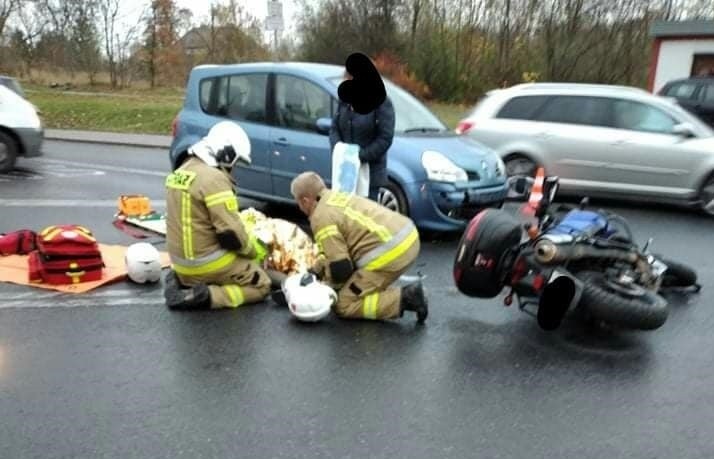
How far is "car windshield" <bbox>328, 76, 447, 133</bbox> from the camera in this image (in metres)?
8.12

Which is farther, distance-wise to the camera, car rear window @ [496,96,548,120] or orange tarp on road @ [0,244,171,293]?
car rear window @ [496,96,548,120]

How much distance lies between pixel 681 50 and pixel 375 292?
Answer: 67.9ft

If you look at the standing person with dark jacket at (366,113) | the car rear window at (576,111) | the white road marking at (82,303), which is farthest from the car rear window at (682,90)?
the white road marking at (82,303)

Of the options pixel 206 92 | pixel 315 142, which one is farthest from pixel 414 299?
pixel 206 92

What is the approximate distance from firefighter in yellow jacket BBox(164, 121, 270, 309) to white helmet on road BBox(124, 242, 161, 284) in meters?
0.46

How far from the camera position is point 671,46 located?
73.6 feet

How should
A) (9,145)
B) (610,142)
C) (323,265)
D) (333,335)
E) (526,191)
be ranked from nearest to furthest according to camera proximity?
(333,335) < (323,265) < (526,191) < (610,142) < (9,145)

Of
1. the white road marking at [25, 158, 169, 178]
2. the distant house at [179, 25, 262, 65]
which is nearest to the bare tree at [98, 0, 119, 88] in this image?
the distant house at [179, 25, 262, 65]

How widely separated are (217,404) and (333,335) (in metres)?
1.21

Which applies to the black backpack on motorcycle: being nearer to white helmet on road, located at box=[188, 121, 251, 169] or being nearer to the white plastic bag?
white helmet on road, located at box=[188, 121, 251, 169]

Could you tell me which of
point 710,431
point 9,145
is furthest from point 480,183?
point 9,145

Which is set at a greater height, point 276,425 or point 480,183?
point 480,183

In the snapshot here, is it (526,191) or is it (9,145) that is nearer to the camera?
(526,191)

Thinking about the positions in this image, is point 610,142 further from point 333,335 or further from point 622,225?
point 333,335
